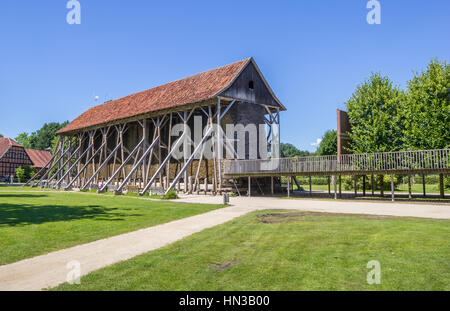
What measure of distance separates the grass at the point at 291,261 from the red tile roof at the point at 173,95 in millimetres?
17826

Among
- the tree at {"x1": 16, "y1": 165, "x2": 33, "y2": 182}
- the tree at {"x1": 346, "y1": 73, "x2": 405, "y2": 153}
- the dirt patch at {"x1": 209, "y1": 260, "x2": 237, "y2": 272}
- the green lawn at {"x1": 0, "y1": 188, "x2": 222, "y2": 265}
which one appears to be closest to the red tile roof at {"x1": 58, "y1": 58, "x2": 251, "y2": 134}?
the tree at {"x1": 346, "y1": 73, "x2": 405, "y2": 153}

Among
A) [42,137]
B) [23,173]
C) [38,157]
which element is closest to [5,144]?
[38,157]

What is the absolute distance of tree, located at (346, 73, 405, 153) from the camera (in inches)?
1140

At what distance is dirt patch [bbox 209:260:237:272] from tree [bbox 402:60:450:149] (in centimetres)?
2406

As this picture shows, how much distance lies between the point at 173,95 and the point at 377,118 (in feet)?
61.9

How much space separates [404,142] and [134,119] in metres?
24.6

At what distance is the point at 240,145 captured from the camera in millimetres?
27312

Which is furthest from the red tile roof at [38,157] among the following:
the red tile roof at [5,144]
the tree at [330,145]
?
the tree at [330,145]

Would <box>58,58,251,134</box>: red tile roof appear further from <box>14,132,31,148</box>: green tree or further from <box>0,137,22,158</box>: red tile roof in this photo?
<box>14,132,31,148</box>: green tree

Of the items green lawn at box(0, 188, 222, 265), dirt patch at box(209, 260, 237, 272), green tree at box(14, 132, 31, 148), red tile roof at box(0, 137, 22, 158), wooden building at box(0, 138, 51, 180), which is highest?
green tree at box(14, 132, 31, 148)

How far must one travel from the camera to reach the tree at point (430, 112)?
24422 mm
